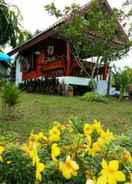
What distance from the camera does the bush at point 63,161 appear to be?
165 cm

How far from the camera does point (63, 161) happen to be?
5.78 feet

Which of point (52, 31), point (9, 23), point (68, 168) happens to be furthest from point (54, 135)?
point (52, 31)

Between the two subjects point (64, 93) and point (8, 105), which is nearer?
point (8, 105)

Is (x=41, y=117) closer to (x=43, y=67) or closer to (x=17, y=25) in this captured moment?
(x=17, y=25)

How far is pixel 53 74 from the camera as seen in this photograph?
19.1 meters

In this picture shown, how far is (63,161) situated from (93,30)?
1481 centimetres

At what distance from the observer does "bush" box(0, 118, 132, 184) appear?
165 centimetres

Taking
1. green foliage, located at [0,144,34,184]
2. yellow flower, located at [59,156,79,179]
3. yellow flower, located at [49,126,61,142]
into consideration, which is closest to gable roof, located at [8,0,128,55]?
yellow flower, located at [49,126,61,142]

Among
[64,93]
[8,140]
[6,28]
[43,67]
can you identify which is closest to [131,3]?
[64,93]

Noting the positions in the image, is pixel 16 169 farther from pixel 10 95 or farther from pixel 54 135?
pixel 10 95

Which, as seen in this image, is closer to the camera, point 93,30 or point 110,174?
point 110,174

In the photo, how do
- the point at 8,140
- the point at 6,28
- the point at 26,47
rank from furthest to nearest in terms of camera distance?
1. the point at 26,47
2. the point at 6,28
3. the point at 8,140

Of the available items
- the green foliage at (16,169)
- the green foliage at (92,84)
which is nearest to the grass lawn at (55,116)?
the green foliage at (16,169)

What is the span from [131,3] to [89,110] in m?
6.75
